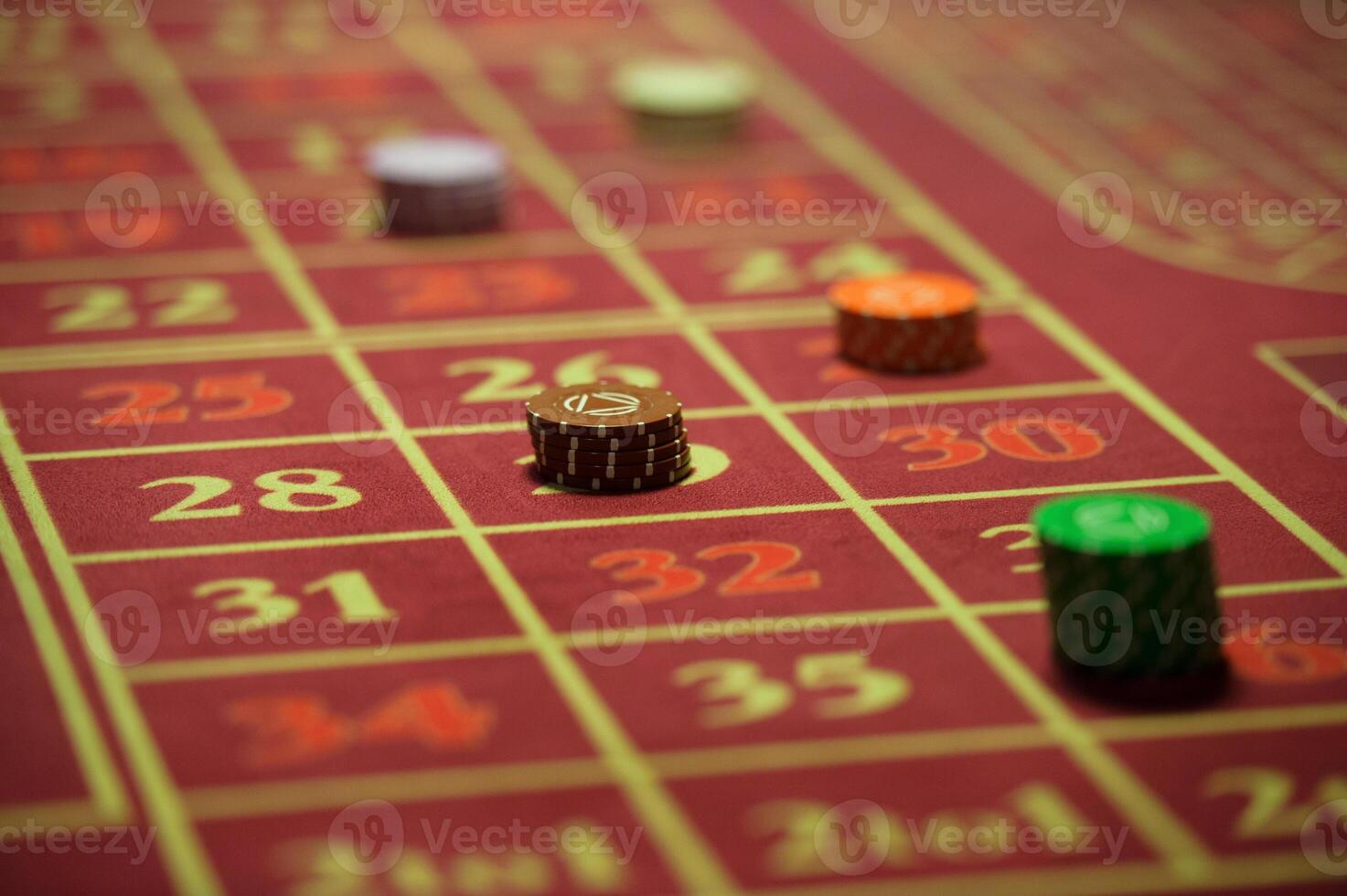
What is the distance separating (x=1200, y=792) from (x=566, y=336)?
4272 millimetres

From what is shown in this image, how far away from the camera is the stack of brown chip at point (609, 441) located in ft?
→ 23.5

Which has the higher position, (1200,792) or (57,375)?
(57,375)

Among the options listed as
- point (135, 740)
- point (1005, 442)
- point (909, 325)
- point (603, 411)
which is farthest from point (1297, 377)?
point (135, 740)

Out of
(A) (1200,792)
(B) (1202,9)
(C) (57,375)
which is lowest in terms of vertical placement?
(A) (1200,792)

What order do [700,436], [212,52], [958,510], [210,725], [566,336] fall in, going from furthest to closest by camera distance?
[212,52] < [566,336] < [700,436] < [958,510] < [210,725]

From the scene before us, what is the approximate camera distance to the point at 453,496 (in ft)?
23.7

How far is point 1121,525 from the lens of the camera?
5840 mm

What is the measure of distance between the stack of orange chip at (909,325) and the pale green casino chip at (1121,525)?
2.50 metres

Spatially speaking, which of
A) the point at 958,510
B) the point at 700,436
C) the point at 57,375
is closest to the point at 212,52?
the point at 57,375

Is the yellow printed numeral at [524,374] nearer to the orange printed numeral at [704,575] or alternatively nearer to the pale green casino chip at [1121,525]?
the orange printed numeral at [704,575]

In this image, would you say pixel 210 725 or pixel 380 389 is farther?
pixel 380 389

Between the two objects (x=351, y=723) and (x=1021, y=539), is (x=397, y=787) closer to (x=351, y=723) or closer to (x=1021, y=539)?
(x=351, y=723)

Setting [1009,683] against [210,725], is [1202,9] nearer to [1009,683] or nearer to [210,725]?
[1009,683]

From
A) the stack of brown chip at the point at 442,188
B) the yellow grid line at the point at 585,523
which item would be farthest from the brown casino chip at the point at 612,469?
the stack of brown chip at the point at 442,188
